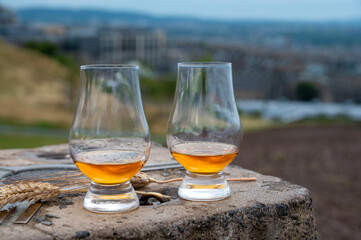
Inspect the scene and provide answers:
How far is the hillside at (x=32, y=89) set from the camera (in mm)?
22828

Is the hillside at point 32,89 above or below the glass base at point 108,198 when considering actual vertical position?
below

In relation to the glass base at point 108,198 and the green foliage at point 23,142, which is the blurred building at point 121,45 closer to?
the green foliage at point 23,142

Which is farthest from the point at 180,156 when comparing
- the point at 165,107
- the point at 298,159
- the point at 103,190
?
the point at 165,107

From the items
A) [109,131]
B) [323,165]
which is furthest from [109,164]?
[323,165]

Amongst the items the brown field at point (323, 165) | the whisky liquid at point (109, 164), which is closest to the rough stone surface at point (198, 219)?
the whisky liquid at point (109, 164)

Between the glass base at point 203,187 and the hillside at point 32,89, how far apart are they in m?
20.6

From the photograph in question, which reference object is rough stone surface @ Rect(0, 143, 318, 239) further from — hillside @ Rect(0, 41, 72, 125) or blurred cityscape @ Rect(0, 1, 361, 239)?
hillside @ Rect(0, 41, 72, 125)

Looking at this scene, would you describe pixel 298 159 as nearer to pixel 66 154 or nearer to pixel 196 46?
pixel 66 154

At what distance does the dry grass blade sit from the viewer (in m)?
1.65

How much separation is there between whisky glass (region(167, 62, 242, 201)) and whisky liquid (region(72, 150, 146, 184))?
234 millimetres

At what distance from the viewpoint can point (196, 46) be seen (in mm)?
59500

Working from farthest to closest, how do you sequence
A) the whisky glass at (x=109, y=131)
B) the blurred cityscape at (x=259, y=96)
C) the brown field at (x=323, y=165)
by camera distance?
the blurred cityscape at (x=259, y=96)
the brown field at (x=323, y=165)
the whisky glass at (x=109, y=131)

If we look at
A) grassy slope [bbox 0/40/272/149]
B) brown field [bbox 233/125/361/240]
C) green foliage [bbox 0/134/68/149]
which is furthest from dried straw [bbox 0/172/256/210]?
grassy slope [bbox 0/40/272/149]

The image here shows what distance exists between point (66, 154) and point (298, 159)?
6.56m
